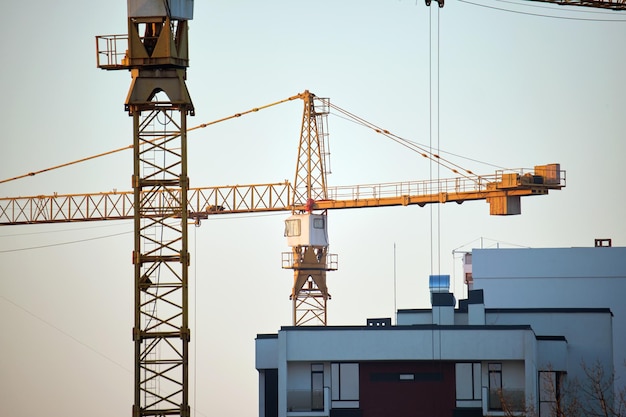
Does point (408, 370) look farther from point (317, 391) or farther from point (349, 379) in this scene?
point (317, 391)

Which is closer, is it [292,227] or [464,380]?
[464,380]

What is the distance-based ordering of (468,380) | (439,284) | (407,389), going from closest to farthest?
(407,389) → (468,380) → (439,284)

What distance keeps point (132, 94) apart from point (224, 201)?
74.1 meters

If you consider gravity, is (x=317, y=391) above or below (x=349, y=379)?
below

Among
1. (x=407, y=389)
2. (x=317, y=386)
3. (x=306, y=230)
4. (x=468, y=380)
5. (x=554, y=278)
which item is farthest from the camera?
(x=306, y=230)

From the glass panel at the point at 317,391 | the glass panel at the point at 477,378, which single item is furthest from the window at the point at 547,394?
the glass panel at the point at 317,391

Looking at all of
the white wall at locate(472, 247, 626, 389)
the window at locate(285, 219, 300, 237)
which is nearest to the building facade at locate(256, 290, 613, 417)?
the white wall at locate(472, 247, 626, 389)

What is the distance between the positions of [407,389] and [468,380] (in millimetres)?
2860

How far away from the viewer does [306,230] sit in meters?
139

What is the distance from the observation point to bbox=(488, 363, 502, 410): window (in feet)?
237

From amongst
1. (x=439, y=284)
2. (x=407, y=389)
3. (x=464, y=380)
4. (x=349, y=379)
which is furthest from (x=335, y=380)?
(x=439, y=284)

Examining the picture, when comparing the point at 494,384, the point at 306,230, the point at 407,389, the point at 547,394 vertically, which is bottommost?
the point at 547,394

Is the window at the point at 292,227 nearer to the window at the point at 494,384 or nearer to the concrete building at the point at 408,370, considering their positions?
the concrete building at the point at 408,370

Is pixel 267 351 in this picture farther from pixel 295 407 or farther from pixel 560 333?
pixel 560 333
